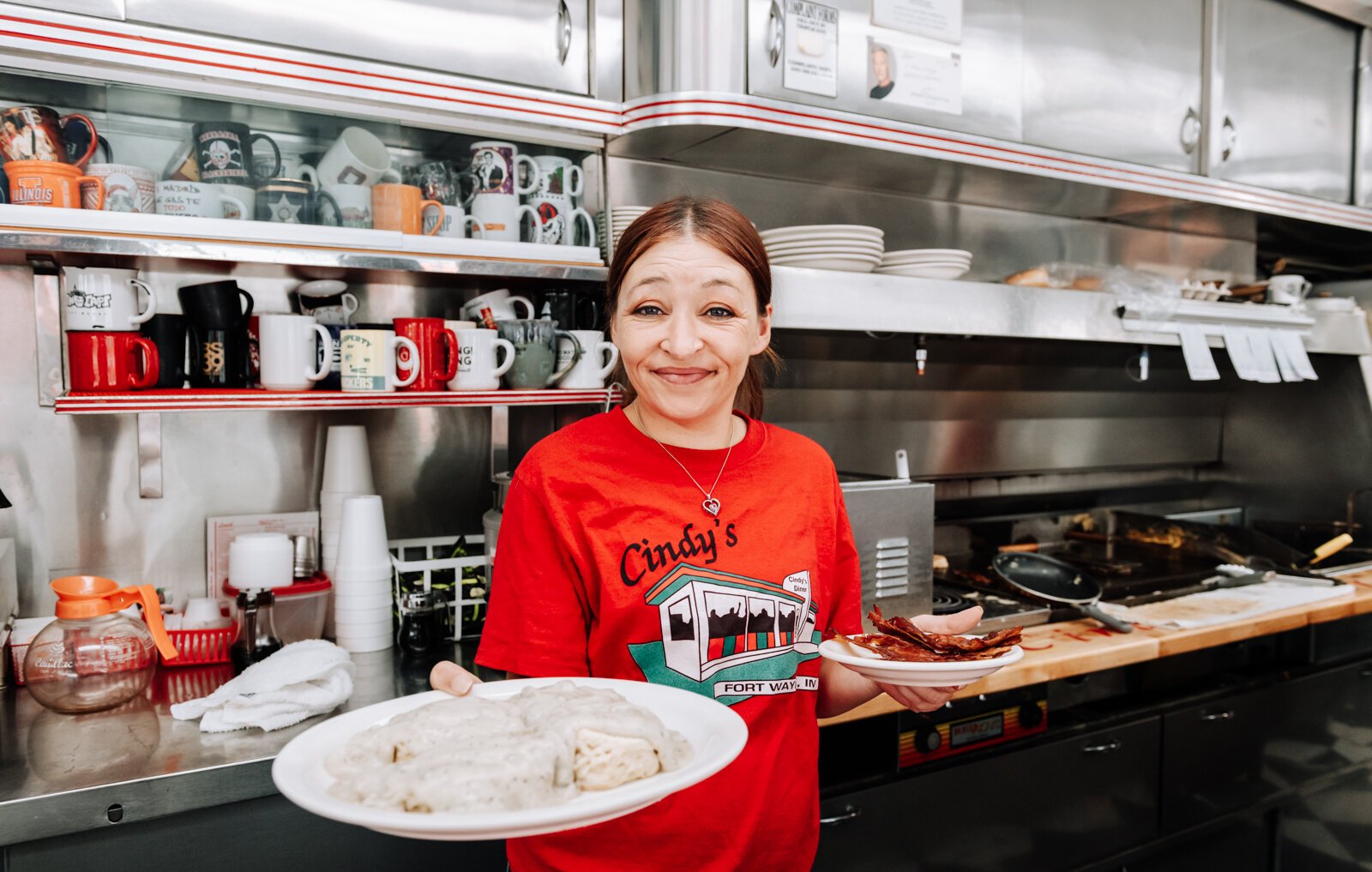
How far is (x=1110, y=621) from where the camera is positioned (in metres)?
2.14

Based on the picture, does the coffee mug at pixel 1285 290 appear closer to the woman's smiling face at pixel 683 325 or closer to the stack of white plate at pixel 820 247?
the stack of white plate at pixel 820 247

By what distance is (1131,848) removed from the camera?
7.16ft

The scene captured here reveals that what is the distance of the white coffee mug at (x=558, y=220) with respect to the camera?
1969 millimetres

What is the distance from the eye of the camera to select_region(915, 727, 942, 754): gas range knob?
1897 millimetres

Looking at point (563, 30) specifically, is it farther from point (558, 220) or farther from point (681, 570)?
point (681, 570)

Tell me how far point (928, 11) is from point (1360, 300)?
2256mm

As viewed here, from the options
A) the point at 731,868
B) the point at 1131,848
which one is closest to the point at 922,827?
the point at 1131,848

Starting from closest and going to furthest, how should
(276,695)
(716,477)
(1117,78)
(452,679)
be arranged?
(452,679)
(716,477)
(276,695)
(1117,78)

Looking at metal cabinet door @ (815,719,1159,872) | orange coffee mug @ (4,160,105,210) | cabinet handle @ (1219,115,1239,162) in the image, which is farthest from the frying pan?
orange coffee mug @ (4,160,105,210)

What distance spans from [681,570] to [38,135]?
1366 millimetres

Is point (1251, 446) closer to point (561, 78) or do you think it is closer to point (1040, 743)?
point (1040, 743)

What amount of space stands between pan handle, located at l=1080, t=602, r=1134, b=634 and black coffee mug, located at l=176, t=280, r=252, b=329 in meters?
2.03

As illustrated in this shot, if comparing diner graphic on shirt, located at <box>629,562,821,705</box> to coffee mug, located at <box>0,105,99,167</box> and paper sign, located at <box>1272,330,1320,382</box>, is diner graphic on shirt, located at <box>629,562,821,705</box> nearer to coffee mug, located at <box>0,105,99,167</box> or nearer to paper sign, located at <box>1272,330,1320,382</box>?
coffee mug, located at <box>0,105,99,167</box>

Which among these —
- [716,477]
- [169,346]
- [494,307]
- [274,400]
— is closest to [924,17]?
[494,307]
